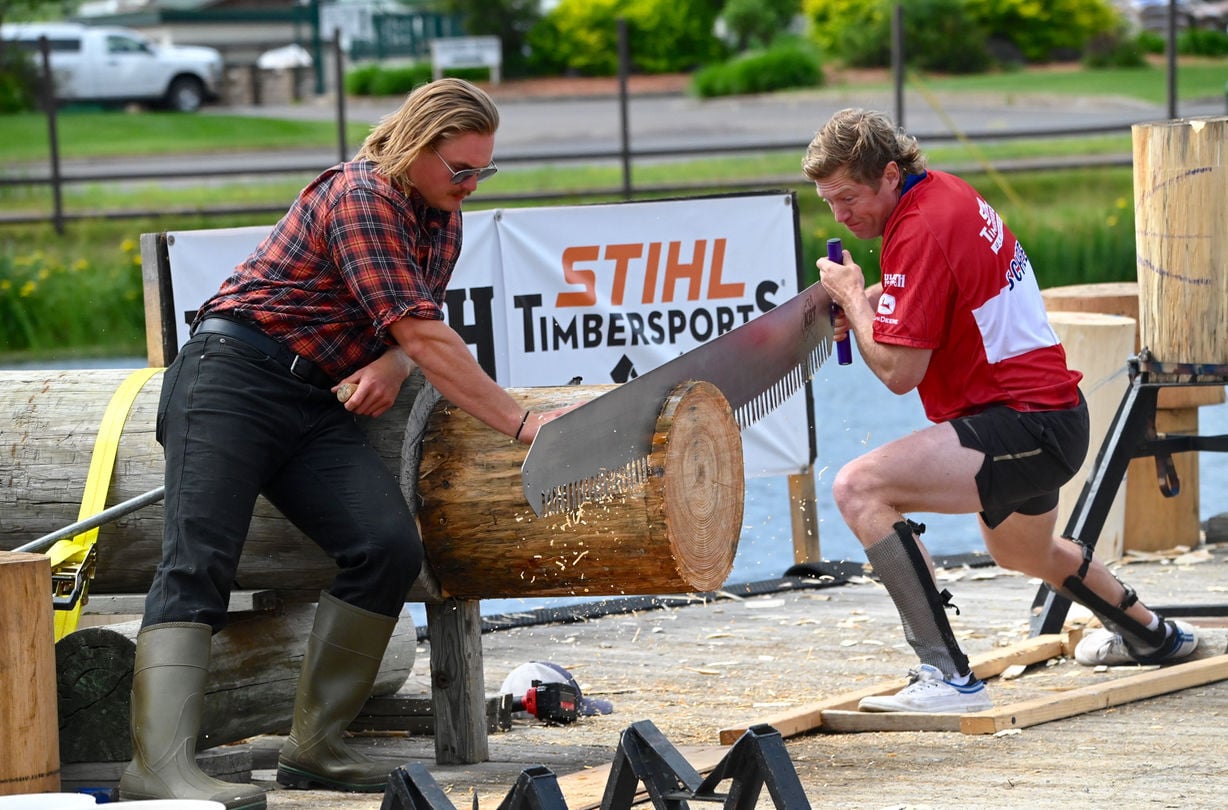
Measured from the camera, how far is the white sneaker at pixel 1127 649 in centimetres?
606

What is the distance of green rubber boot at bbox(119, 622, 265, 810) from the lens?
177 inches

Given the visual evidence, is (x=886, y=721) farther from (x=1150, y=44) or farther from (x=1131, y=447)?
(x=1150, y=44)

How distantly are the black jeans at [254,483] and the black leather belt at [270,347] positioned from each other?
0.02 m

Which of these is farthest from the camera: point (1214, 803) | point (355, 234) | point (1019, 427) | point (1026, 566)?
point (1026, 566)

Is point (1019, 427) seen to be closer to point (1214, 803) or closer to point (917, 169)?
point (917, 169)

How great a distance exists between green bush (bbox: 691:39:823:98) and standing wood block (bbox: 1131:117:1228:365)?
2924cm

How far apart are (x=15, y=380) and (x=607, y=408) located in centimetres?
189

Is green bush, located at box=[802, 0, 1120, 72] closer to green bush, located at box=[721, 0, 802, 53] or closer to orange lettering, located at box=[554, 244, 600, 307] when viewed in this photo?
green bush, located at box=[721, 0, 802, 53]

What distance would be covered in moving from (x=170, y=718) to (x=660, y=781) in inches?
54.8

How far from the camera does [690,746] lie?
531 centimetres

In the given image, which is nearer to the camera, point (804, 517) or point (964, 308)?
point (964, 308)

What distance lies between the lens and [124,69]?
3775cm

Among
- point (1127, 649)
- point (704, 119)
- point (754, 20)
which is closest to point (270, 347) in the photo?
point (1127, 649)

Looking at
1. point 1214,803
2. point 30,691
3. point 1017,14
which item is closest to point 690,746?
point 1214,803
